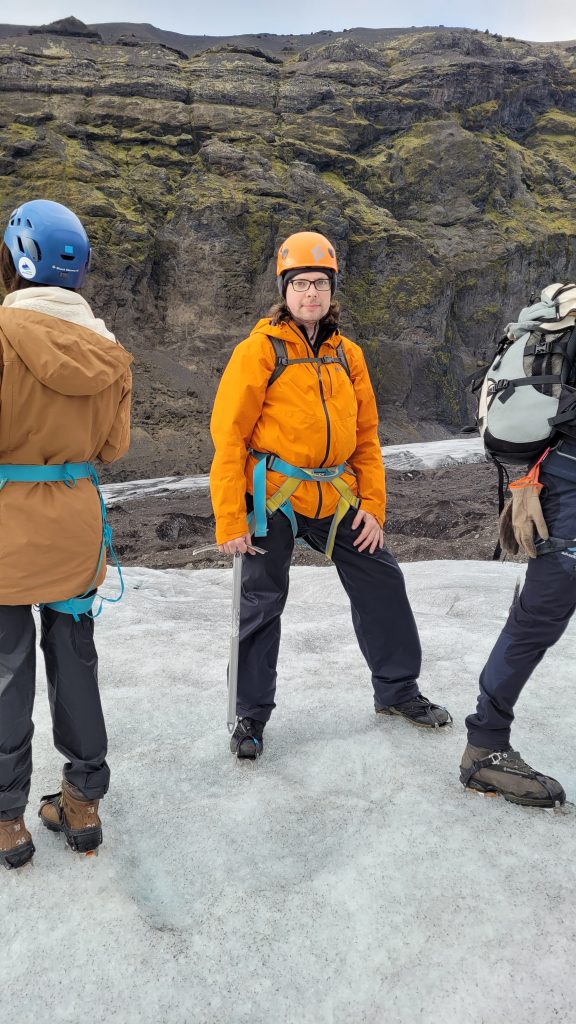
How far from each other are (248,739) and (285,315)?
214cm

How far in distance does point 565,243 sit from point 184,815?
145 ft

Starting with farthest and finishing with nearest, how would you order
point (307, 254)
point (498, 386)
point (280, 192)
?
point (280, 192)
point (307, 254)
point (498, 386)

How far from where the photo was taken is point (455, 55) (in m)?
46.8

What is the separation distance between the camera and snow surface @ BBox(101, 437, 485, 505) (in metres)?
20.8

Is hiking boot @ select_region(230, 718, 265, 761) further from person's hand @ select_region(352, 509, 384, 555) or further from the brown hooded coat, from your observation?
the brown hooded coat

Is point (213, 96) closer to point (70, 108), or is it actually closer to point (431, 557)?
point (70, 108)

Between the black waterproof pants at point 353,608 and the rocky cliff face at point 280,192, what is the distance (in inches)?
918

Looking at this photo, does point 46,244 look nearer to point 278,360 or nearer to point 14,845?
point 278,360

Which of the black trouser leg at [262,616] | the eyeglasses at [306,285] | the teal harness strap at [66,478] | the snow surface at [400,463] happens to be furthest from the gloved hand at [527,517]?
the snow surface at [400,463]

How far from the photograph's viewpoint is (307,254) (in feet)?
11.4

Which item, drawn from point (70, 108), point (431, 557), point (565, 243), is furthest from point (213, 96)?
point (431, 557)

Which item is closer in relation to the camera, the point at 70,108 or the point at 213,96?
the point at 70,108

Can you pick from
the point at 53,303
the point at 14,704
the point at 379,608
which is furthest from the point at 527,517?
the point at 14,704

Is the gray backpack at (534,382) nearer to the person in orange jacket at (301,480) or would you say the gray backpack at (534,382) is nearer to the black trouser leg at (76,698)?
the person in orange jacket at (301,480)
